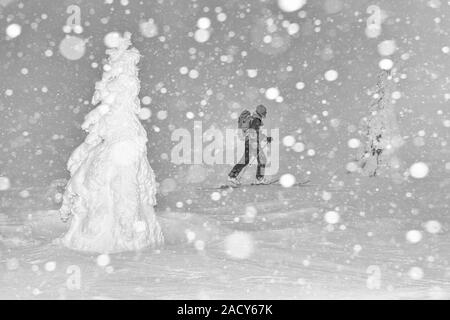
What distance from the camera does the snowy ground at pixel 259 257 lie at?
6.36 metres

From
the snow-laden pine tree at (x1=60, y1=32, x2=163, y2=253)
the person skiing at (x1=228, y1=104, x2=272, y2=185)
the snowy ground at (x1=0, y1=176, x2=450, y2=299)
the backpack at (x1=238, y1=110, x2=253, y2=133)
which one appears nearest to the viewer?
the snowy ground at (x1=0, y1=176, x2=450, y2=299)

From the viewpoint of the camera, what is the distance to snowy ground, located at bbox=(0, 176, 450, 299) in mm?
6363

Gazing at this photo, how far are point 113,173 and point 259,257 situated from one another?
3.30 m

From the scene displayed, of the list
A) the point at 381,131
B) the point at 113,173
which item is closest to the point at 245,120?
the point at 113,173

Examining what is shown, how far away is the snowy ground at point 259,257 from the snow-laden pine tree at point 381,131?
7.67 meters

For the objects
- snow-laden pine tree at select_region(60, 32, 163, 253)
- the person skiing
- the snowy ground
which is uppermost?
the person skiing

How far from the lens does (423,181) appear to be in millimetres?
19906

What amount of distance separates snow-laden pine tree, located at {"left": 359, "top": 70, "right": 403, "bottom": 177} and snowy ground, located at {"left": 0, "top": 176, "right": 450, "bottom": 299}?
25.2 feet

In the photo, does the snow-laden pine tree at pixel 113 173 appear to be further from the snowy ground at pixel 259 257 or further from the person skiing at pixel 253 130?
the person skiing at pixel 253 130

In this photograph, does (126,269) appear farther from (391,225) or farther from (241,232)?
(391,225)

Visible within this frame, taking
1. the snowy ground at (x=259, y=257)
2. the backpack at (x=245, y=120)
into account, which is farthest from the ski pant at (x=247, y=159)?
the snowy ground at (x=259, y=257)

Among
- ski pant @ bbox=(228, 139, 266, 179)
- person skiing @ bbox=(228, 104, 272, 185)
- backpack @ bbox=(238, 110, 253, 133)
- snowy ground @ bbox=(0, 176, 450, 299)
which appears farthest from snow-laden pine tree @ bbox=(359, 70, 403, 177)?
backpack @ bbox=(238, 110, 253, 133)

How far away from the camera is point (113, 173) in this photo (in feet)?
29.7

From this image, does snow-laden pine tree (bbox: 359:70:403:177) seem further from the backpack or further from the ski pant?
the backpack
